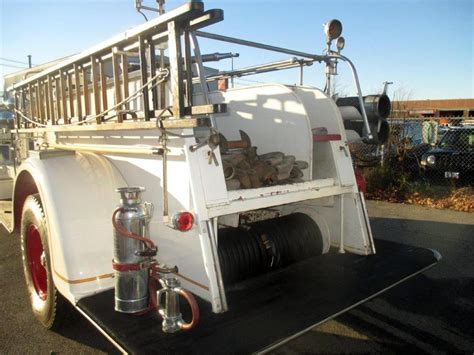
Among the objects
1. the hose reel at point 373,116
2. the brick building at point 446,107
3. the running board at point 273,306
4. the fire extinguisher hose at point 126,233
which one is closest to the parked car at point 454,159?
the hose reel at point 373,116

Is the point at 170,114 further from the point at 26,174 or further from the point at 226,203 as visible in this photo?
the point at 26,174

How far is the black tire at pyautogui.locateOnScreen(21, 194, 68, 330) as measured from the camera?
2924 millimetres

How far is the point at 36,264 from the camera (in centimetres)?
353

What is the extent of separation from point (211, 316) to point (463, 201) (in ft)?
25.0

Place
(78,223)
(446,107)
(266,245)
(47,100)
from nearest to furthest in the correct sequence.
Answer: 1. (78,223)
2. (266,245)
3. (47,100)
4. (446,107)

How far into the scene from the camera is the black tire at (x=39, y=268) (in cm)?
292

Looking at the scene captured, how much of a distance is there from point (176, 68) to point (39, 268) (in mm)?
2370

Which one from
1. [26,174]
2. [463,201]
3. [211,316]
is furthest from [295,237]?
[463,201]

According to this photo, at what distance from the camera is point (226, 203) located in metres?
2.46

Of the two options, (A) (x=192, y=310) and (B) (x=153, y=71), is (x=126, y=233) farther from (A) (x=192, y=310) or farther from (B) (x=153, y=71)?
(B) (x=153, y=71)

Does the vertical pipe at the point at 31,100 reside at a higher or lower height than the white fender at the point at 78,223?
higher

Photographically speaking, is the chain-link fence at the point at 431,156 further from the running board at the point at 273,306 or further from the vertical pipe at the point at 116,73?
the vertical pipe at the point at 116,73

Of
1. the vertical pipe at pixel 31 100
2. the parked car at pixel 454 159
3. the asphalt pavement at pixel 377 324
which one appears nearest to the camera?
the asphalt pavement at pixel 377 324

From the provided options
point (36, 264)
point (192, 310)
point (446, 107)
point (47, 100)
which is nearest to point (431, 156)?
point (47, 100)
